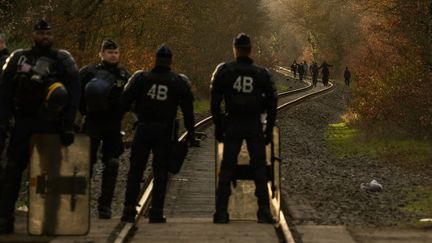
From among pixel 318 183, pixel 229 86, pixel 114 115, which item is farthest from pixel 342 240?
pixel 318 183

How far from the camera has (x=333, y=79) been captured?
78.2m

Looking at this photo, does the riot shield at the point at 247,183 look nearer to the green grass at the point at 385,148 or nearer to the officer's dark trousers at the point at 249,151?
the officer's dark trousers at the point at 249,151

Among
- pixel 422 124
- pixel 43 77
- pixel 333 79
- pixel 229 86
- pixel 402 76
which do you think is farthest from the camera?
pixel 333 79

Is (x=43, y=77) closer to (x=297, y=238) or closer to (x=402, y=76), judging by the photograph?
(x=297, y=238)

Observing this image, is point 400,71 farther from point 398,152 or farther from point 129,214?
point 129,214

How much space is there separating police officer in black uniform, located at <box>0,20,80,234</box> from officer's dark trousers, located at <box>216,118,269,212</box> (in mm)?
1840

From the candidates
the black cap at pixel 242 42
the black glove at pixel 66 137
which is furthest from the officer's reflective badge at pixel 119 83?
the black glove at pixel 66 137

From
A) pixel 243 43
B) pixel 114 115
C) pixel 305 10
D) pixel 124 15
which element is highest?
pixel 305 10

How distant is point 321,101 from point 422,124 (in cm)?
2349

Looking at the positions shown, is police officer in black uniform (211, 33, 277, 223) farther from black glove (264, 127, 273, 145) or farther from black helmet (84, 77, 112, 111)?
black helmet (84, 77, 112, 111)

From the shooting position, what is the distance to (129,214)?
8.49 m

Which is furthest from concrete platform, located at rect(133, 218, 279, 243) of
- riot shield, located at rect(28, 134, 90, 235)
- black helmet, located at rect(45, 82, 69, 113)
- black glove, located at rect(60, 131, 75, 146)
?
black helmet, located at rect(45, 82, 69, 113)

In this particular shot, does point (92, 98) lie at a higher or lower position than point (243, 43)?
lower

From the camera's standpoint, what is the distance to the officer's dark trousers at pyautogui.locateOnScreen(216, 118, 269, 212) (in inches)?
336
